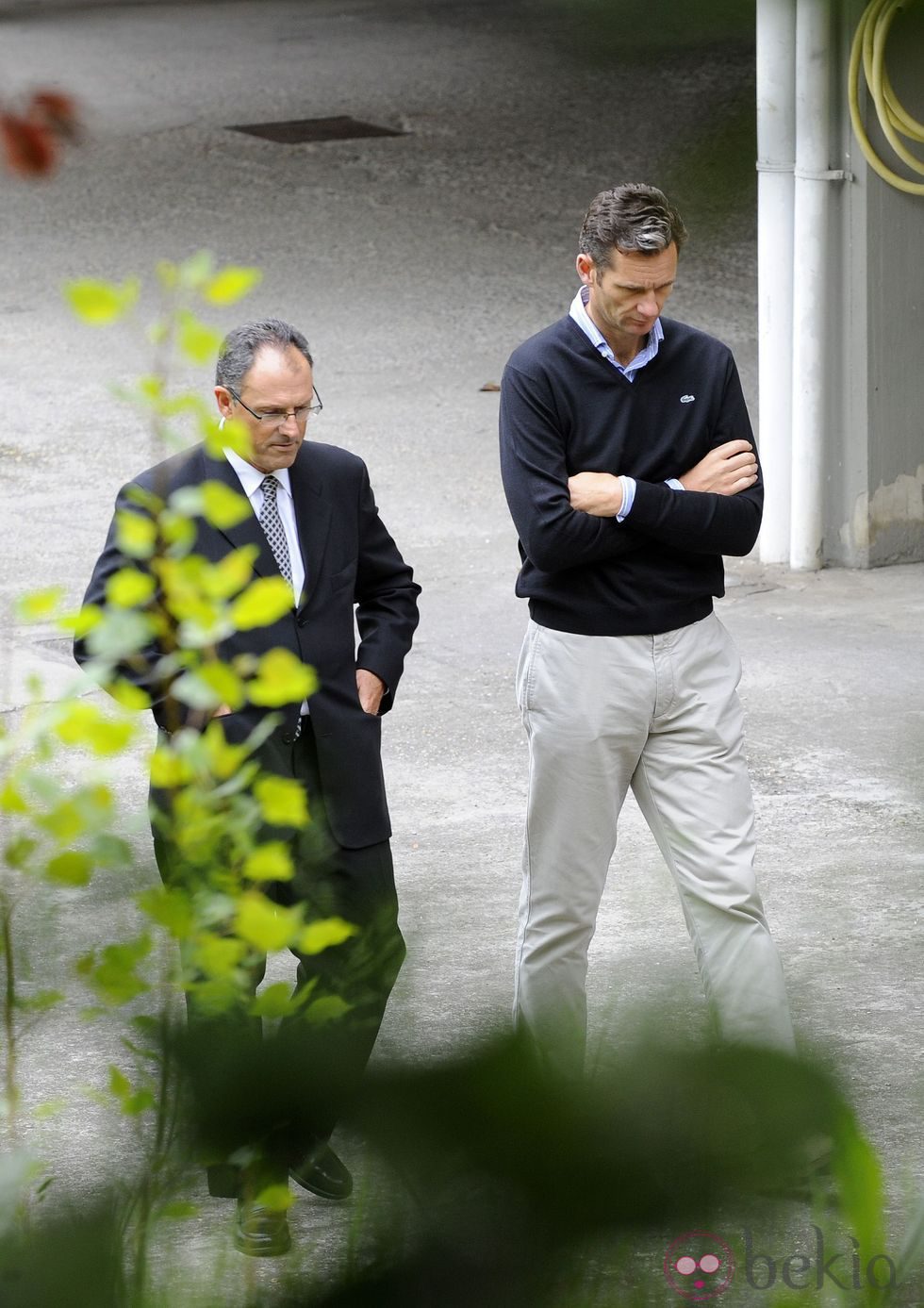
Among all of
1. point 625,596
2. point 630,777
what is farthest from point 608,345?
point 630,777

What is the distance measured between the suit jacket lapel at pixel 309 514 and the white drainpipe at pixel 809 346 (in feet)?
12.0

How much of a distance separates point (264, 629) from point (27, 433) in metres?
6.28

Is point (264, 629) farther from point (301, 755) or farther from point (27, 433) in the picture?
point (27, 433)

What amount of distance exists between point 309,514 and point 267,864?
2.61 meters

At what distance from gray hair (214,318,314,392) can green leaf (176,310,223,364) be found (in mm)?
2465

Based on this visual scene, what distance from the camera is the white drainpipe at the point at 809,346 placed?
672 cm

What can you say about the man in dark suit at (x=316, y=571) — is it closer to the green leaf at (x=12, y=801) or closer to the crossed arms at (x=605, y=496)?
the crossed arms at (x=605, y=496)

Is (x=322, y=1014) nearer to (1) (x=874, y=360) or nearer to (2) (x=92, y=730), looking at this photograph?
(2) (x=92, y=730)

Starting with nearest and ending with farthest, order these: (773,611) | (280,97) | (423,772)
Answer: (423,772), (773,611), (280,97)

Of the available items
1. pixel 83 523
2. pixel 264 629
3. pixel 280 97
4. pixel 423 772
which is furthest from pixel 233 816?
pixel 280 97

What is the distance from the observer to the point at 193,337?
2.30 ft

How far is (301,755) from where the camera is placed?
3.25 meters

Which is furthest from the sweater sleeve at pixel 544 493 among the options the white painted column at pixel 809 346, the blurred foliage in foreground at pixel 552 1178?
the white painted column at pixel 809 346

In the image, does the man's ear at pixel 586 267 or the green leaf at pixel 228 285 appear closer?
the green leaf at pixel 228 285
